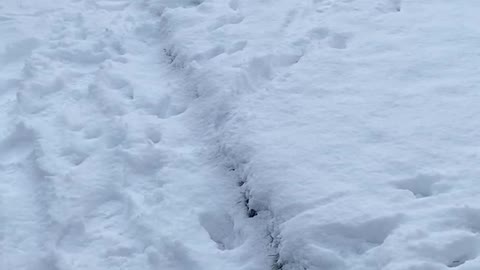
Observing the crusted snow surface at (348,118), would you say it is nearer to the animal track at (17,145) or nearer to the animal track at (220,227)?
the animal track at (220,227)

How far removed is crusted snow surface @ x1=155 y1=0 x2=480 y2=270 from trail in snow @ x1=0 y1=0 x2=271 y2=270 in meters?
0.23

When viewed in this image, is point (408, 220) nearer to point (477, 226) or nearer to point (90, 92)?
point (477, 226)

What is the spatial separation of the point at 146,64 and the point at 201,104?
1068mm

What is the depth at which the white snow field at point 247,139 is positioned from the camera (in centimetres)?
436

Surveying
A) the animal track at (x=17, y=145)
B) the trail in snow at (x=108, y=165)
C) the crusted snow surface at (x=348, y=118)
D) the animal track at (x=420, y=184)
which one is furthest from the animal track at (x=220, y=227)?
the animal track at (x=17, y=145)

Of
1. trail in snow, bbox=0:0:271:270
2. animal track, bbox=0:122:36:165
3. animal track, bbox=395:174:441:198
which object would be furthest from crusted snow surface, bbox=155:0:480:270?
animal track, bbox=0:122:36:165

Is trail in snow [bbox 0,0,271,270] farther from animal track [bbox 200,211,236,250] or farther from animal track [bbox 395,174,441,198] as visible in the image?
animal track [bbox 395,174,441,198]

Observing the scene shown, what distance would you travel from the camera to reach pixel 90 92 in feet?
20.6

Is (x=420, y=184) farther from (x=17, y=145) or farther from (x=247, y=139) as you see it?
(x=17, y=145)

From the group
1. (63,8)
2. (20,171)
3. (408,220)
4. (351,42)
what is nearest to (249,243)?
(408,220)

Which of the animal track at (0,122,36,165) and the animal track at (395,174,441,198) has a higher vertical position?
the animal track at (395,174,441,198)

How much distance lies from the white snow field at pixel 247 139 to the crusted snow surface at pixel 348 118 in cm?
1

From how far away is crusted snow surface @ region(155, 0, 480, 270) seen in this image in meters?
4.21

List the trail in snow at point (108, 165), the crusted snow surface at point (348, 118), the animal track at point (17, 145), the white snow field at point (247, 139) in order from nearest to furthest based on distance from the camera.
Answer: the crusted snow surface at point (348, 118) < the white snow field at point (247, 139) < the trail in snow at point (108, 165) < the animal track at point (17, 145)
